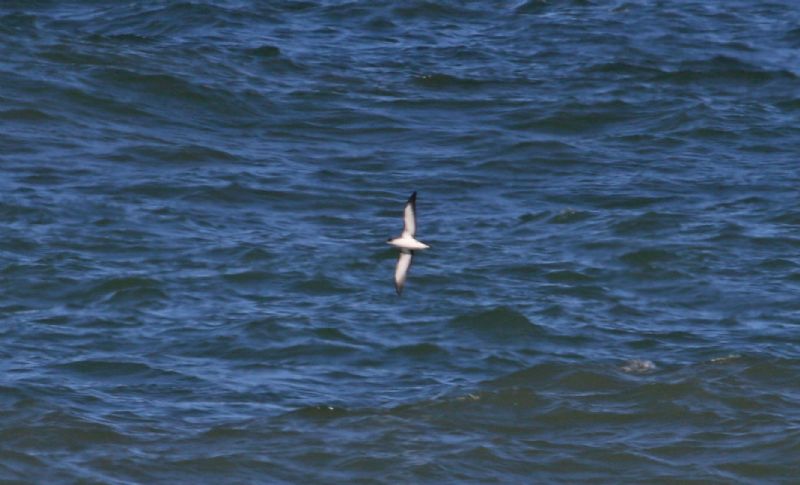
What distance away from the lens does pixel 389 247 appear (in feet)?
63.1

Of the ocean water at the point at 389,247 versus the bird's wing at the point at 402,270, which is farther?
the bird's wing at the point at 402,270

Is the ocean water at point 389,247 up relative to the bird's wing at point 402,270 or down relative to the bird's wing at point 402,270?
down

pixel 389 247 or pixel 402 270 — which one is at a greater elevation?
pixel 402 270

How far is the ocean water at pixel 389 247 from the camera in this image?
1462 centimetres

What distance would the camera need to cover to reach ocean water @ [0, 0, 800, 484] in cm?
1462

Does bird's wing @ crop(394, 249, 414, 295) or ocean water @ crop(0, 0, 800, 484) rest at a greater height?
bird's wing @ crop(394, 249, 414, 295)

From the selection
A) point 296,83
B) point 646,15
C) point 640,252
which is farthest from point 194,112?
point 646,15

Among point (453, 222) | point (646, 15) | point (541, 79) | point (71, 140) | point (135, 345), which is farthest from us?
point (646, 15)

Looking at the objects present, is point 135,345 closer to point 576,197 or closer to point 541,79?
point 576,197

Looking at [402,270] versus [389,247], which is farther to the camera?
[389,247]

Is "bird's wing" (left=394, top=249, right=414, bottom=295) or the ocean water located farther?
"bird's wing" (left=394, top=249, right=414, bottom=295)

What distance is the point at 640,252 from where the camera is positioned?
63.1 ft

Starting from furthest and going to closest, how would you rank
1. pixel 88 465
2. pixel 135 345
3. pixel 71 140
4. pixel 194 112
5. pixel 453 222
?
pixel 194 112, pixel 71 140, pixel 453 222, pixel 135 345, pixel 88 465

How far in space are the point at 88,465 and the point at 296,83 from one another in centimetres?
1198
